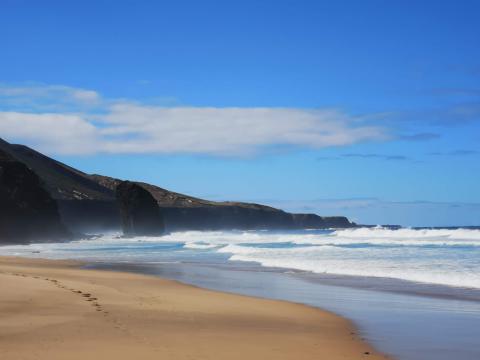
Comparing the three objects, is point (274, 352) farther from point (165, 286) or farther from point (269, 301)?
point (165, 286)

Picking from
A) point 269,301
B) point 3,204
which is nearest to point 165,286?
point 269,301

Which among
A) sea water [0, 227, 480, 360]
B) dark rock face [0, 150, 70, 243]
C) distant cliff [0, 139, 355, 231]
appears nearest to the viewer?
sea water [0, 227, 480, 360]

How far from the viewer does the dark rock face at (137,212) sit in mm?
101250

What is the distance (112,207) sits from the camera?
130 m

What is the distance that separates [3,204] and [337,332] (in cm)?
6529

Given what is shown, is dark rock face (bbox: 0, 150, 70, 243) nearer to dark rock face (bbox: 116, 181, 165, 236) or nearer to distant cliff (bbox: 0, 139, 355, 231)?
dark rock face (bbox: 116, 181, 165, 236)

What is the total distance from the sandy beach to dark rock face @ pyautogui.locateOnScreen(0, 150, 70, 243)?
56.6 meters

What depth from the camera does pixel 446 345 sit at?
33.3 ft

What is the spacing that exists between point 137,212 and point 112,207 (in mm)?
29156

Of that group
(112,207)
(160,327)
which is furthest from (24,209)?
(160,327)

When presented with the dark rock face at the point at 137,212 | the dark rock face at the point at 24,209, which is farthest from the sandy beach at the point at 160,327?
the dark rock face at the point at 137,212

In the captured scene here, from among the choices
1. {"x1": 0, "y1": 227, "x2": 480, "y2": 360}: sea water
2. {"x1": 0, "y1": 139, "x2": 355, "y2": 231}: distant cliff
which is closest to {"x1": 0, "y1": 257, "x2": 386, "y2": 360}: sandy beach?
{"x1": 0, "y1": 227, "x2": 480, "y2": 360}: sea water

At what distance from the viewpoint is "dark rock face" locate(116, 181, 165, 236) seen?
3986 inches

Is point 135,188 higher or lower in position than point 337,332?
higher
